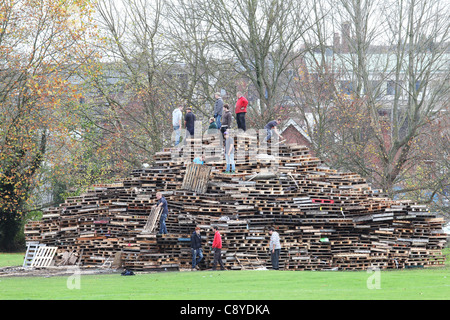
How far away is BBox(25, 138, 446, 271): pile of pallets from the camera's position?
26.0 metres

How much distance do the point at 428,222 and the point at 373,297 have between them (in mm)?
13711

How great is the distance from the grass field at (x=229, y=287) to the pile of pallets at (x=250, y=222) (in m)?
2.39

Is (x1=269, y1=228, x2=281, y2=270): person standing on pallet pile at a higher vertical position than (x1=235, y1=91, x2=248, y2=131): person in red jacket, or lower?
lower

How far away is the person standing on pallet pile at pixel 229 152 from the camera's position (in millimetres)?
27641

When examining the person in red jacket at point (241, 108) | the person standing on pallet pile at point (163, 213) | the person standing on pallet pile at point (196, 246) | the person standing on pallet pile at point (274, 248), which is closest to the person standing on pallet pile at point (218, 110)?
the person in red jacket at point (241, 108)

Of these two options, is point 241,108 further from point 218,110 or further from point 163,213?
point 163,213

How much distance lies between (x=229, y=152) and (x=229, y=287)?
1078cm

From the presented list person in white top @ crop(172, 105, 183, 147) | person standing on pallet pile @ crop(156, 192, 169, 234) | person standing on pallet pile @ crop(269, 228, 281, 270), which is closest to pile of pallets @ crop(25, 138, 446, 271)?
person standing on pallet pile @ crop(156, 192, 169, 234)

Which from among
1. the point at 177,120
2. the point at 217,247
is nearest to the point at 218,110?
the point at 177,120

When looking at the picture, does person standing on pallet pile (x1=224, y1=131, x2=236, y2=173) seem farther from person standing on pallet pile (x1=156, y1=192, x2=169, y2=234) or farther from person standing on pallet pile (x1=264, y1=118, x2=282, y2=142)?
person standing on pallet pile (x1=156, y1=192, x2=169, y2=234)

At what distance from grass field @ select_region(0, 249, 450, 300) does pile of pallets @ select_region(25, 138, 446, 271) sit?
2389mm

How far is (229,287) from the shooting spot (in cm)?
1811

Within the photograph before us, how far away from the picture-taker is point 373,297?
591 inches

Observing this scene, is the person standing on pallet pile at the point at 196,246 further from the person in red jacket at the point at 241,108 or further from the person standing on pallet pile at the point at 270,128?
the person standing on pallet pile at the point at 270,128
